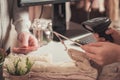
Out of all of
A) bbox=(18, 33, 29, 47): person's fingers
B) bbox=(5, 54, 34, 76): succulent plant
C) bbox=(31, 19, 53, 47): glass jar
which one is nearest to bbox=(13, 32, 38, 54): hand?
bbox=(18, 33, 29, 47): person's fingers

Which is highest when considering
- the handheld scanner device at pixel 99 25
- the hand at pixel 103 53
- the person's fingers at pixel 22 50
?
the handheld scanner device at pixel 99 25

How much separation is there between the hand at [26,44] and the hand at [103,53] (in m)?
0.38

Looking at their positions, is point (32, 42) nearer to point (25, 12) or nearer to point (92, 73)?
point (25, 12)

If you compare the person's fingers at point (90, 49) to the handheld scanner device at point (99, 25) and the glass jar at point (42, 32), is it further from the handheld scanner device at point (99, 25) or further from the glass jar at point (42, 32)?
the glass jar at point (42, 32)

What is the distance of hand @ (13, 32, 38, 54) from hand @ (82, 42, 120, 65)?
0.38 m

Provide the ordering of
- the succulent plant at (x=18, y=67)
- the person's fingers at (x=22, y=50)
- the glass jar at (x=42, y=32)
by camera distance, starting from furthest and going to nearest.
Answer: the glass jar at (x=42, y=32)
the person's fingers at (x=22, y=50)
the succulent plant at (x=18, y=67)

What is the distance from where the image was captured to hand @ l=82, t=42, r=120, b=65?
824mm

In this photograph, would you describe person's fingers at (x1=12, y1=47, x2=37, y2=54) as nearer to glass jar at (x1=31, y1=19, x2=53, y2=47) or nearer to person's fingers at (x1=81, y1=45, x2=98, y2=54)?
glass jar at (x1=31, y1=19, x2=53, y2=47)

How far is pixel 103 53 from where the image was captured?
0.82 m

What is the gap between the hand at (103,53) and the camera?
82 centimetres

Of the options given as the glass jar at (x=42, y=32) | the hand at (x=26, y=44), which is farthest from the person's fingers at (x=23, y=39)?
the glass jar at (x=42, y=32)

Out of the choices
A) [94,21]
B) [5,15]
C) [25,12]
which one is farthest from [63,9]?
[94,21]

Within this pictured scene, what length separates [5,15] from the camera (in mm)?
1265

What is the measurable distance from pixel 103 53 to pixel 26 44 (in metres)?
0.46
